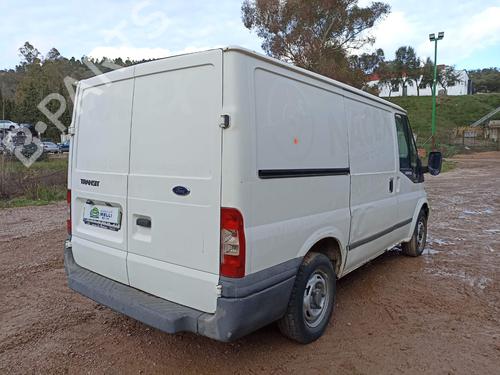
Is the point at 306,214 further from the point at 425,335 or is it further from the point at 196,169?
the point at 425,335

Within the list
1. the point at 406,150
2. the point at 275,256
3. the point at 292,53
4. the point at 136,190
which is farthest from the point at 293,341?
the point at 292,53

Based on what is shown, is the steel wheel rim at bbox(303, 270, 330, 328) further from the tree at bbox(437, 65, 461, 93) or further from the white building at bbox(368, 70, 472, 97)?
the tree at bbox(437, 65, 461, 93)

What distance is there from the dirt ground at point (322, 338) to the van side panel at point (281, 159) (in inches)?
35.0

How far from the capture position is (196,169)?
2.64 m

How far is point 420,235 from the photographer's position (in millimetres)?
6020

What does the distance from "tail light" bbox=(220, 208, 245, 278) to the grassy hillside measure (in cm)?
5886

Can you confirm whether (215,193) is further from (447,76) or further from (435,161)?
(447,76)

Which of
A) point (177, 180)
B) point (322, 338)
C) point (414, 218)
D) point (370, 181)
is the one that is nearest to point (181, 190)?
point (177, 180)

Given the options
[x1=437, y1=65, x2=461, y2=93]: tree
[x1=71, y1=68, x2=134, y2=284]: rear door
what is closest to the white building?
[x1=437, y1=65, x2=461, y2=93]: tree

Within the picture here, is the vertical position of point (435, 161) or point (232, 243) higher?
point (435, 161)

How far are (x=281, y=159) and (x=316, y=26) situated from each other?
104 ft

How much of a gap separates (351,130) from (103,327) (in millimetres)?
2992

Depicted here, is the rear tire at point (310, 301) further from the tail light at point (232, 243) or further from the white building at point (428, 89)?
the white building at point (428, 89)

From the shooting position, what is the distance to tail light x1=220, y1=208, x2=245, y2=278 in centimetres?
251
